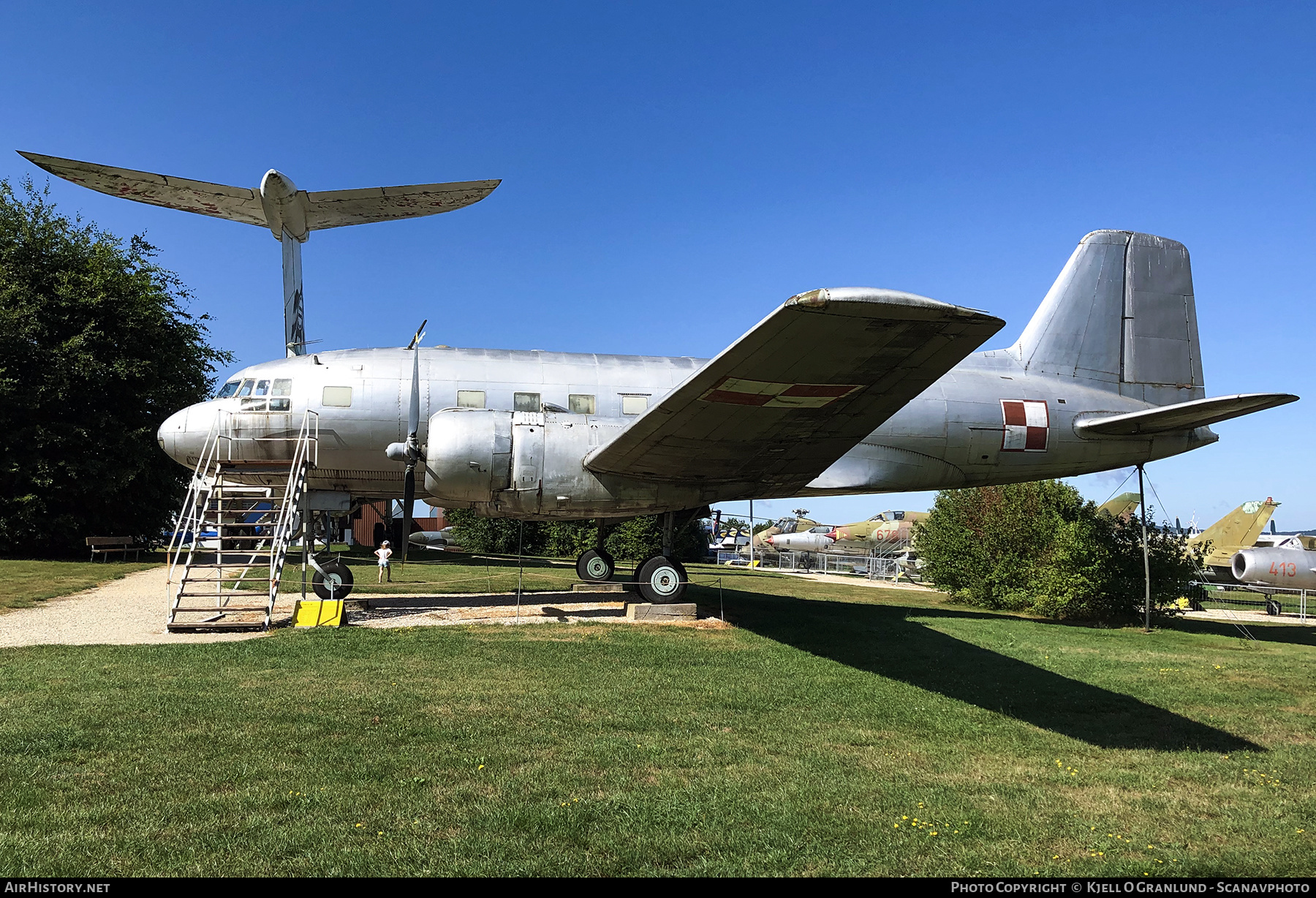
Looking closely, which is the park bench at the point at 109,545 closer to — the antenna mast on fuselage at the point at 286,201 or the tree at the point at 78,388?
the tree at the point at 78,388

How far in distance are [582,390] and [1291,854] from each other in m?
10.6

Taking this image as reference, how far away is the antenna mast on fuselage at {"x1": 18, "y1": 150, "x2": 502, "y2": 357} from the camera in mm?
16844

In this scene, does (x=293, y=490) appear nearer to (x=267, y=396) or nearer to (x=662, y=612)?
(x=267, y=396)

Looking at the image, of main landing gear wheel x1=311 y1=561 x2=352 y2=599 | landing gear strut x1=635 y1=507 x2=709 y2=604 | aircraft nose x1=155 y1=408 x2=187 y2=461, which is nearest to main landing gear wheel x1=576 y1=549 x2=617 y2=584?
landing gear strut x1=635 y1=507 x2=709 y2=604

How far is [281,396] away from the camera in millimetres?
12711

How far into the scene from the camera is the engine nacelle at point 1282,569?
22.1 metres

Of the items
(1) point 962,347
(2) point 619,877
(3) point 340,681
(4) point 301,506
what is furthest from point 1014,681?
(4) point 301,506

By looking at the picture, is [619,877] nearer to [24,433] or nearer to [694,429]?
[694,429]

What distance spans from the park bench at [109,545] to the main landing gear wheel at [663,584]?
1998 centimetres

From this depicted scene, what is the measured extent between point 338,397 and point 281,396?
3.07 ft

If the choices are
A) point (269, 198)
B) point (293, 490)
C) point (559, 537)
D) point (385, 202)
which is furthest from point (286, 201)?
point (559, 537)

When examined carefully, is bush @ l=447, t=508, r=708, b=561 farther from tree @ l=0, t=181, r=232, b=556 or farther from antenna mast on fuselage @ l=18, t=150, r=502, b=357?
antenna mast on fuselage @ l=18, t=150, r=502, b=357

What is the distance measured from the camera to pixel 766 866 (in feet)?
12.2

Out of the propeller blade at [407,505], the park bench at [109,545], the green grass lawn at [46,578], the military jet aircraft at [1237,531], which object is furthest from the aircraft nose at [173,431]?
the military jet aircraft at [1237,531]
